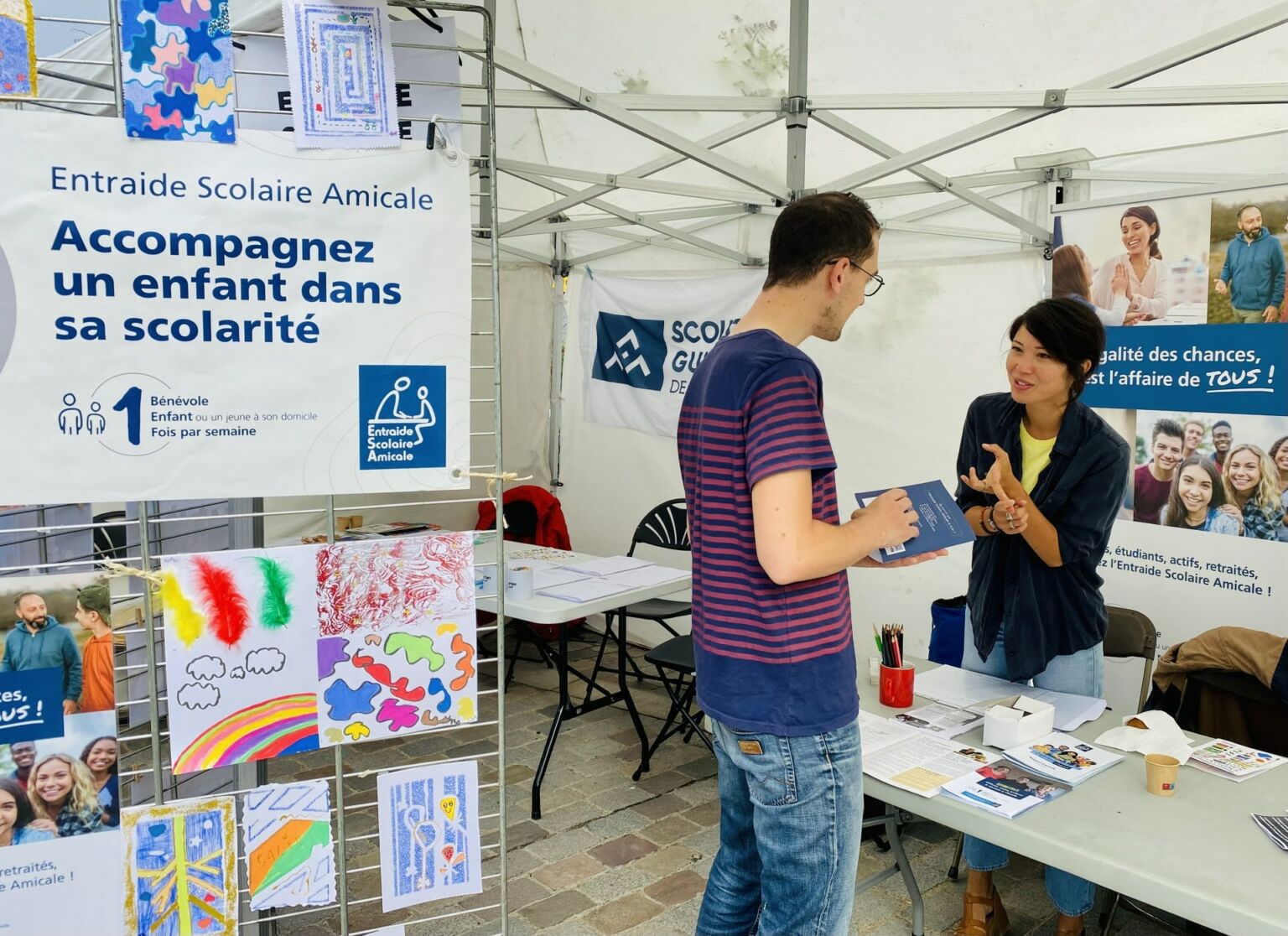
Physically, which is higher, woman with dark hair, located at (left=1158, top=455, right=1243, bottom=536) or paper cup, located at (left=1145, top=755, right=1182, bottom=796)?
woman with dark hair, located at (left=1158, top=455, right=1243, bottom=536)

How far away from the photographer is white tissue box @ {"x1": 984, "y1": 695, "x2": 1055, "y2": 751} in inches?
77.9

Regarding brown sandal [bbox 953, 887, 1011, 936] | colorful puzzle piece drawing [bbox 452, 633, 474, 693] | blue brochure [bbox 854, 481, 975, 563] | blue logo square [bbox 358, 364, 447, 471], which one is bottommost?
brown sandal [bbox 953, 887, 1011, 936]

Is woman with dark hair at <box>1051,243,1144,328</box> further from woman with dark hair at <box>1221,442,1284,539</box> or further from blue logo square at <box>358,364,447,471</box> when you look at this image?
blue logo square at <box>358,364,447,471</box>

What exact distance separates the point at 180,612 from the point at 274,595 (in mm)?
150

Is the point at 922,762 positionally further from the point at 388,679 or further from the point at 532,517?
the point at 532,517

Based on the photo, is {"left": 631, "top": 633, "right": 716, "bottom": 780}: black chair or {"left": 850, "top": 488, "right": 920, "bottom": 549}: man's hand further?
{"left": 631, "top": 633, "right": 716, "bottom": 780}: black chair

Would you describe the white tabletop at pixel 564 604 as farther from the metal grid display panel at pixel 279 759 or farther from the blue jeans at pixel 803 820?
the blue jeans at pixel 803 820

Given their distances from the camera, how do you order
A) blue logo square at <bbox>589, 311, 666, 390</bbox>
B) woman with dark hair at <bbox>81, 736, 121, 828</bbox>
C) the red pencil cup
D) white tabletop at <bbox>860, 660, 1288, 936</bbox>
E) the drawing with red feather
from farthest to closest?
1. blue logo square at <bbox>589, 311, 666, 390</bbox>
2. the red pencil cup
3. the drawing with red feather
4. woman with dark hair at <bbox>81, 736, 121, 828</bbox>
5. white tabletop at <bbox>860, 660, 1288, 936</bbox>

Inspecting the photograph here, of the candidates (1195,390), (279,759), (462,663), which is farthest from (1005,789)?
(279,759)

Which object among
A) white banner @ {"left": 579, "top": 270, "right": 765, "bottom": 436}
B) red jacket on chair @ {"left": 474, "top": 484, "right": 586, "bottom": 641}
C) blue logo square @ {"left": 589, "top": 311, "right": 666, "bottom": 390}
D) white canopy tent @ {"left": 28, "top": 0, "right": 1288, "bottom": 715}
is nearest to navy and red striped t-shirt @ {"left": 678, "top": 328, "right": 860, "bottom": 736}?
white canopy tent @ {"left": 28, "top": 0, "right": 1288, "bottom": 715}

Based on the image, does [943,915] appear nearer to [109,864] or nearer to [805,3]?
[109,864]

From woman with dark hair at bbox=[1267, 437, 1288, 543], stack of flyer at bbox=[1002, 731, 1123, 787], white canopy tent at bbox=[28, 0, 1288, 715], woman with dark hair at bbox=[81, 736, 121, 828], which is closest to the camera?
woman with dark hair at bbox=[81, 736, 121, 828]

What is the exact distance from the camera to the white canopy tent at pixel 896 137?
2.91m

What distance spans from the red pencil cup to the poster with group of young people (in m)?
1.67
